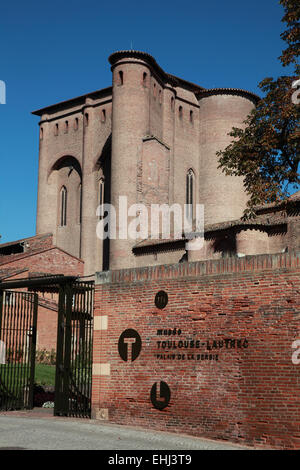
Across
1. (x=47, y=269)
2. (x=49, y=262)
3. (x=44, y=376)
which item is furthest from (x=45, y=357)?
(x=49, y=262)

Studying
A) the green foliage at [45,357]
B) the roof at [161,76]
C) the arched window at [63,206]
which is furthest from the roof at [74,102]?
the green foliage at [45,357]

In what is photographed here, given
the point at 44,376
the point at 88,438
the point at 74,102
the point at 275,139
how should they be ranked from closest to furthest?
the point at 88,438 < the point at 275,139 < the point at 44,376 < the point at 74,102

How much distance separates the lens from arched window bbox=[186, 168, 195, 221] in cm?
4103

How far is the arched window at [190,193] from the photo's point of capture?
135ft

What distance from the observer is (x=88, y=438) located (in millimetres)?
9203

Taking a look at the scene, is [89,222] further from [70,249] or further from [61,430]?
[61,430]

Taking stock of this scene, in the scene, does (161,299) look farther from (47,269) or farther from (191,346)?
(47,269)

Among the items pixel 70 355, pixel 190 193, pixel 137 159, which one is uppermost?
pixel 137 159

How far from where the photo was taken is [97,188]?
138 ft

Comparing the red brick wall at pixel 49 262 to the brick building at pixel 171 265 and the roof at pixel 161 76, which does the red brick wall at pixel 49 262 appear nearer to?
the brick building at pixel 171 265

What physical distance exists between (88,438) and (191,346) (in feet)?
7.84

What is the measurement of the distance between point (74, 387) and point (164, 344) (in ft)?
9.47

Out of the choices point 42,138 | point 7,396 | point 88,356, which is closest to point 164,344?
point 88,356

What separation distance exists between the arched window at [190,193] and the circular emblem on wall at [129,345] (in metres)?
29.9
